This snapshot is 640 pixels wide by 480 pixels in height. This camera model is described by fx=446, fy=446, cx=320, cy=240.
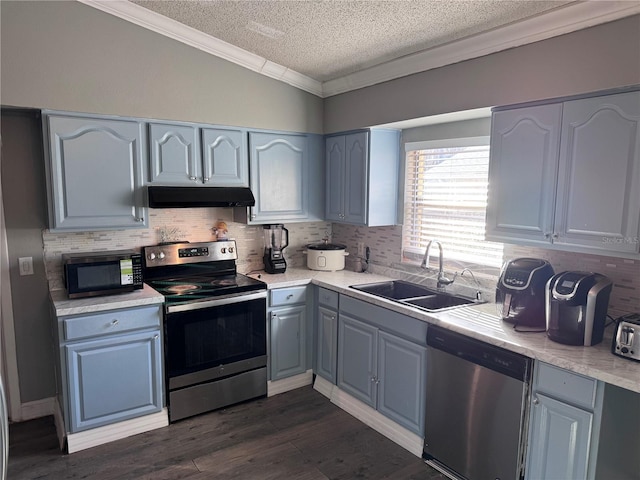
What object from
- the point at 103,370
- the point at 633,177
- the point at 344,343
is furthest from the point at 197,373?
the point at 633,177

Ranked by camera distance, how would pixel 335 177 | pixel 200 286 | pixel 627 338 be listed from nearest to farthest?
pixel 627 338, pixel 200 286, pixel 335 177

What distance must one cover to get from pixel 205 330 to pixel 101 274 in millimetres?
747

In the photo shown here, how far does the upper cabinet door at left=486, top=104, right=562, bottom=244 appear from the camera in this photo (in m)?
2.19

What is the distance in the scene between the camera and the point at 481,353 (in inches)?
87.0

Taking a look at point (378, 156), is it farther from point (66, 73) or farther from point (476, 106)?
point (66, 73)

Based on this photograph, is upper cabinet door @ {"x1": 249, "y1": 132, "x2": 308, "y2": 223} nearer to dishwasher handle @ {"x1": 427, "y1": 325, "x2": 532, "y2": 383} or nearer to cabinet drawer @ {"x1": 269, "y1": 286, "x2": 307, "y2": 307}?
cabinet drawer @ {"x1": 269, "y1": 286, "x2": 307, "y2": 307}

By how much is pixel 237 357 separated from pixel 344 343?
772 millimetres

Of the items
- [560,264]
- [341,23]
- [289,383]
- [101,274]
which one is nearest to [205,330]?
[101,274]

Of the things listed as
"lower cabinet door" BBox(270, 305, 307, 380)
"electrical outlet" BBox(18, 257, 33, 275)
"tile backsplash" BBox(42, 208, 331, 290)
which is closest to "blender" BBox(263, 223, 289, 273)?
"tile backsplash" BBox(42, 208, 331, 290)

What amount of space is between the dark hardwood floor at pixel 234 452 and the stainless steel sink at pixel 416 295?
0.89 m

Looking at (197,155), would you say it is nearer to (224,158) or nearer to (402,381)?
(224,158)

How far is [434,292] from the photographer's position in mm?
3100

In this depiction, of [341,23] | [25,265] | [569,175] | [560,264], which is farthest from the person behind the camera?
[25,265]

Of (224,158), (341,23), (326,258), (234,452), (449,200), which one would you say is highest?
(341,23)
